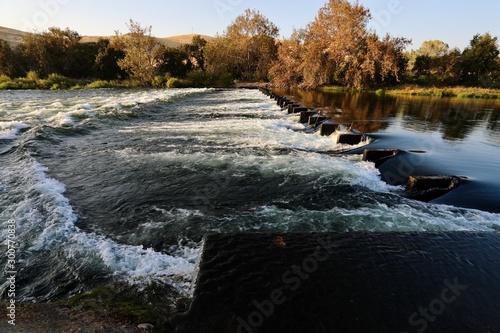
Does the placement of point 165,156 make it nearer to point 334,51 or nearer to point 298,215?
point 298,215

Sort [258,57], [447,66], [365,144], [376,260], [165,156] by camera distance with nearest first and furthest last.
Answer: [376,260] < [165,156] < [365,144] < [447,66] < [258,57]

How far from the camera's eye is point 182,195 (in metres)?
6.40

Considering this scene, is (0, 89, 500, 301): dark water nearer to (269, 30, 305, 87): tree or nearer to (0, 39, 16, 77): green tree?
(269, 30, 305, 87): tree

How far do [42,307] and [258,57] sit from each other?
59981mm

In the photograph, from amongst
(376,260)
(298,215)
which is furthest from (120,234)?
(376,260)

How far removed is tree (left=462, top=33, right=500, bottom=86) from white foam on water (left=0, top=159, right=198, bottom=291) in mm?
57362

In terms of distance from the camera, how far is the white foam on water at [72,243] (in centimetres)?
375

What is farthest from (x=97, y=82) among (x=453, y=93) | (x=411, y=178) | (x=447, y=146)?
(x=453, y=93)

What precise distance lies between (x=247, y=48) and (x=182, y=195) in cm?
5545

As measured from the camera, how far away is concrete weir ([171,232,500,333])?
2576 millimetres

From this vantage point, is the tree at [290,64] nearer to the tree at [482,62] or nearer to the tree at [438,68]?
the tree at [438,68]

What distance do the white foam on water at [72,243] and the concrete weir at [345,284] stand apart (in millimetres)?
728

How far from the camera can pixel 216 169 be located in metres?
8.02

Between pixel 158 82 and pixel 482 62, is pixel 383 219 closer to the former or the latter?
pixel 158 82
